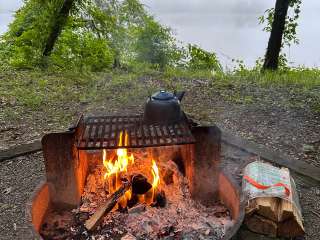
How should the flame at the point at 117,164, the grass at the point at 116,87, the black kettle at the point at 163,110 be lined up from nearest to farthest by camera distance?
the black kettle at the point at 163,110, the flame at the point at 117,164, the grass at the point at 116,87

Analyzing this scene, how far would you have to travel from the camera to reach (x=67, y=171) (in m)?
2.79

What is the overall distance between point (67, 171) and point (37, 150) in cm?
135

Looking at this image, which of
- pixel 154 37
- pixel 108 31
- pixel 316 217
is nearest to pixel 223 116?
pixel 316 217

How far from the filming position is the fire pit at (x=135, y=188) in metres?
2.68

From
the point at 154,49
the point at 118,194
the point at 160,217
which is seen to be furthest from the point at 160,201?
the point at 154,49

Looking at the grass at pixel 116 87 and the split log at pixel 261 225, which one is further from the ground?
the grass at pixel 116 87

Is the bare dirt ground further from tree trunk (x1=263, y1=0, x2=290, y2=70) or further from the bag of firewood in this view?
tree trunk (x1=263, y1=0, x2=290, y2=70)

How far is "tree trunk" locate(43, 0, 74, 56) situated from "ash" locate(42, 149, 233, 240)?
6190mm

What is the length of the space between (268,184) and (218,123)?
2031mm

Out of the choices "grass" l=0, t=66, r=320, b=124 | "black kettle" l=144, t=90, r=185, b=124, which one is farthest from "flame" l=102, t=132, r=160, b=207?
"grass" l=0, t=66, r=320, b=124

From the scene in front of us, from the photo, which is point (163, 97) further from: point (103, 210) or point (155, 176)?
point (103, 210)

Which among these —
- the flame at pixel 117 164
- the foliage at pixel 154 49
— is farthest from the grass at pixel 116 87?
the foliage at pixel 154 49

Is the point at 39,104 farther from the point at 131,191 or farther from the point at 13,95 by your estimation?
the point at 131,191

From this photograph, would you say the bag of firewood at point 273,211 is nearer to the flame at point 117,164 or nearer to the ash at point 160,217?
the ash at point 160,217
